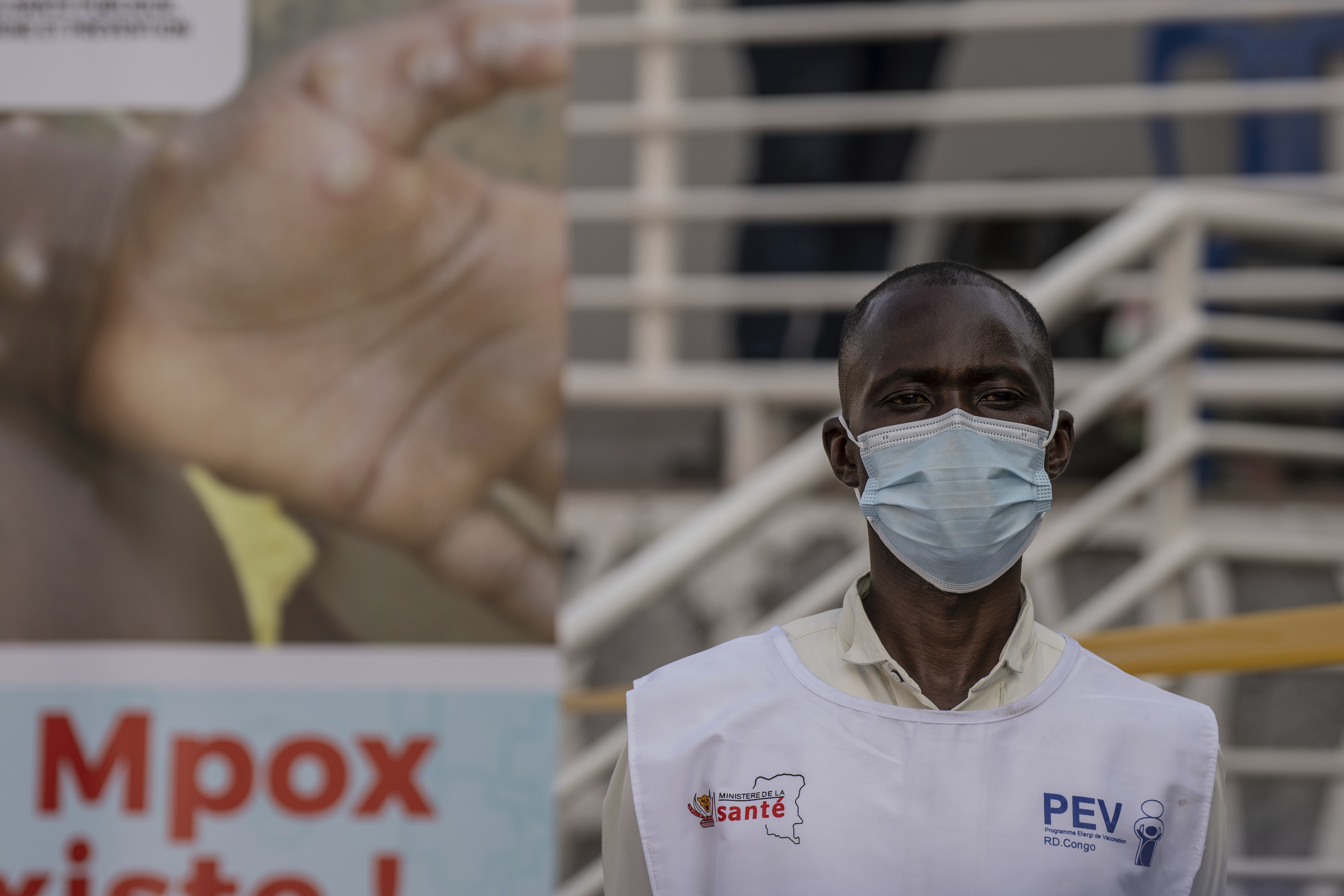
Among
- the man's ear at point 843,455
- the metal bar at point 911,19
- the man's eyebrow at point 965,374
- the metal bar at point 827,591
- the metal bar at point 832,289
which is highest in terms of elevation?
the metal bar at point 911,19

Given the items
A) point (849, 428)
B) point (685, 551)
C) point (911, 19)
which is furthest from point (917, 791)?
point (911, 19)

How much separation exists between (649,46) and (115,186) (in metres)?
1.60

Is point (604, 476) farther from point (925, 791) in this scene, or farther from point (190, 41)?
point (925, 791)

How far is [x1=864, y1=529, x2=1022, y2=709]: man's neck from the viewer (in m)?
1.47

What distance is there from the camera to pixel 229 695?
314 centimetres

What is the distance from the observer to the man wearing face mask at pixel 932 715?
53.3 inches

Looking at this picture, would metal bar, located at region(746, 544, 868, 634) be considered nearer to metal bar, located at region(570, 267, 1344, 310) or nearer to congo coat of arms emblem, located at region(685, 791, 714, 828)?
metal bar, located at region(570, 267, 1344, 310)

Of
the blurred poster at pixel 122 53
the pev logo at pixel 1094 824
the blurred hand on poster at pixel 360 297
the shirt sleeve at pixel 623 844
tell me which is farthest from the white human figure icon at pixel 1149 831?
the blurred poster at pixel 122 53

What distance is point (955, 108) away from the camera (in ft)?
12.4

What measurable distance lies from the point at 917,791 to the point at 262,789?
2173mm

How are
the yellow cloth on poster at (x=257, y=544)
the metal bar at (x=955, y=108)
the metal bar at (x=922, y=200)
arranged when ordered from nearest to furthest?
the yellow cloth on poster at (x=257, y=544), the metal bar at (x=955, y=108), the metal bar at (x=922, y=200)

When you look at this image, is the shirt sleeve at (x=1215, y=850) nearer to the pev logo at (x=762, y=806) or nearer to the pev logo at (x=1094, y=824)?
the pev logo at (x=1094, y=824)

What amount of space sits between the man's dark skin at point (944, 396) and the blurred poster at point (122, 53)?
2.32 metres

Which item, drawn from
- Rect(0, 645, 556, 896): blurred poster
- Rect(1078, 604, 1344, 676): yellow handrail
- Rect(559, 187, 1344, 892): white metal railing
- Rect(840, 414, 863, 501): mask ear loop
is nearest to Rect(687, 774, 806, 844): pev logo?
Rect(840, 414, 863, 501): mask ear loop
